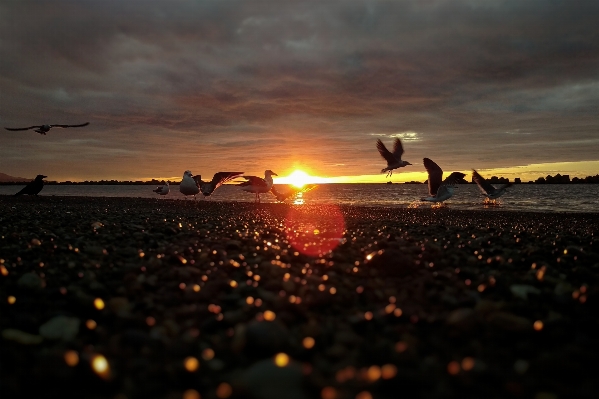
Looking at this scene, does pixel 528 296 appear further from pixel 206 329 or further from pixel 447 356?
pixel 206 329

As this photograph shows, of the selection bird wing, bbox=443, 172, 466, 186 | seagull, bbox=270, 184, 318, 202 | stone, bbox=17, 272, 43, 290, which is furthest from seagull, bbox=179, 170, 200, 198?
stone, bbox=17, 272, 43, 290

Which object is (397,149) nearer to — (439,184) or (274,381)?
(439,184)

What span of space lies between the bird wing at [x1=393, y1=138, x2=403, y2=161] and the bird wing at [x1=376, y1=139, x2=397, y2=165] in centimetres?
50

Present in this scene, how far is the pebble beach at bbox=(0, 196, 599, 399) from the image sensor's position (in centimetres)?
212

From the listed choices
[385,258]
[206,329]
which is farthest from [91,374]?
[385,258]

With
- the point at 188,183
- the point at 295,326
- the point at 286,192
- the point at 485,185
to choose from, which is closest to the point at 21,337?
the point at 295,326

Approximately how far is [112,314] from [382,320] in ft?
6.95

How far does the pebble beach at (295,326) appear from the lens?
2.12 meters

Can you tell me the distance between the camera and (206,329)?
298cm

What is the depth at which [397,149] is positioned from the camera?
22.5 metres

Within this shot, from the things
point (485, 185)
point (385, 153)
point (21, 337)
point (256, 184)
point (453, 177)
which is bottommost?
point (21, 337)

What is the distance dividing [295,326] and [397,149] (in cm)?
2052

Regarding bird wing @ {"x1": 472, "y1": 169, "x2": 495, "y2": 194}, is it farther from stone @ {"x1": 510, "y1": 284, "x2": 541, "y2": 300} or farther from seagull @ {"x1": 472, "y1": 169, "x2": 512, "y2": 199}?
stone @ {"x1": 510, "y1": 284, "x2": 541, "y2": 300}

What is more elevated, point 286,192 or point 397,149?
point 397,149
